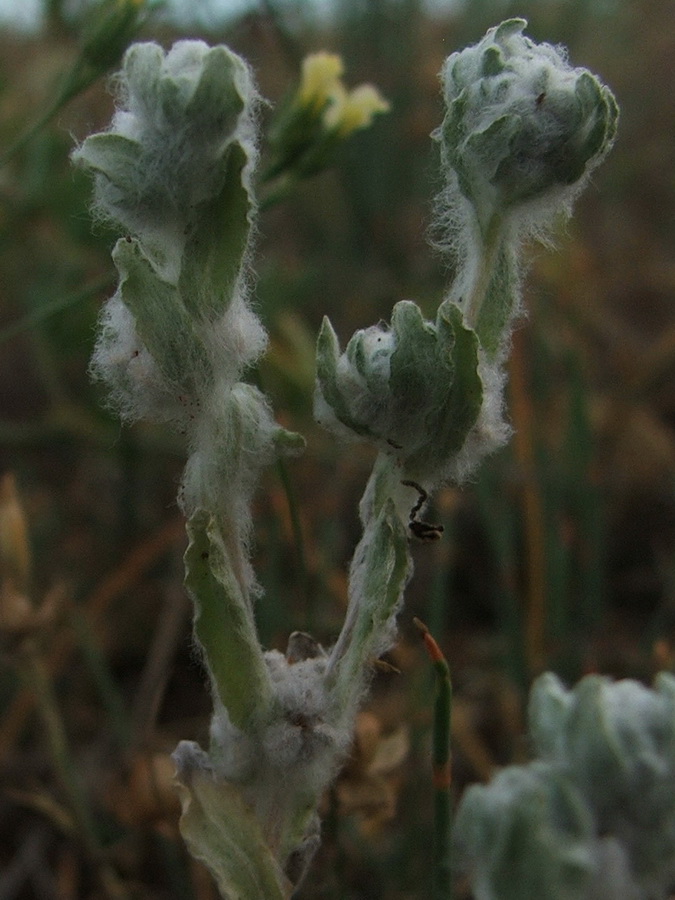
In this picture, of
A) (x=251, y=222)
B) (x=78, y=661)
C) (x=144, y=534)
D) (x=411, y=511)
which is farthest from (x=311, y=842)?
(x=144, y=534)

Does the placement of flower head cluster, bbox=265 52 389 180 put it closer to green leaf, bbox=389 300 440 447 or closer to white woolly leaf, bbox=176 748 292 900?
green leaf, bbox=389 300 440 447

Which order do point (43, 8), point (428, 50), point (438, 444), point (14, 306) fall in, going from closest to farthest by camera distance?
point (438, 444) → point (43, 8) → point (14, 306) → point (428, 50)

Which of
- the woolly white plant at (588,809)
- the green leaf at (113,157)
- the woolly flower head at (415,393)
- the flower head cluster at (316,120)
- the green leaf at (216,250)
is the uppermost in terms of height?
the flower head cluster at (316,120)

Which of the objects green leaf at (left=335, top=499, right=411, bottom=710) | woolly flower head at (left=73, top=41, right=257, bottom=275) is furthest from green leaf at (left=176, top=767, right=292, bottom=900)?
woolly flower head at (left=73, top=41, right=257, bottom=275)

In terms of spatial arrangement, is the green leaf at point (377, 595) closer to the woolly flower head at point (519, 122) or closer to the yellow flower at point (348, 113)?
the woolly flower head at point (519, 122)

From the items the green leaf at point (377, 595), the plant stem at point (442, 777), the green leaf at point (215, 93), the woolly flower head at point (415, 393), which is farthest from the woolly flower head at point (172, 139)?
the plant stem at point (442, 777)

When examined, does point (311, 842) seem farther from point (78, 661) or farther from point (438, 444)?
point (78, 661)

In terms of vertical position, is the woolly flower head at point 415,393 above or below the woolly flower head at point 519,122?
below
